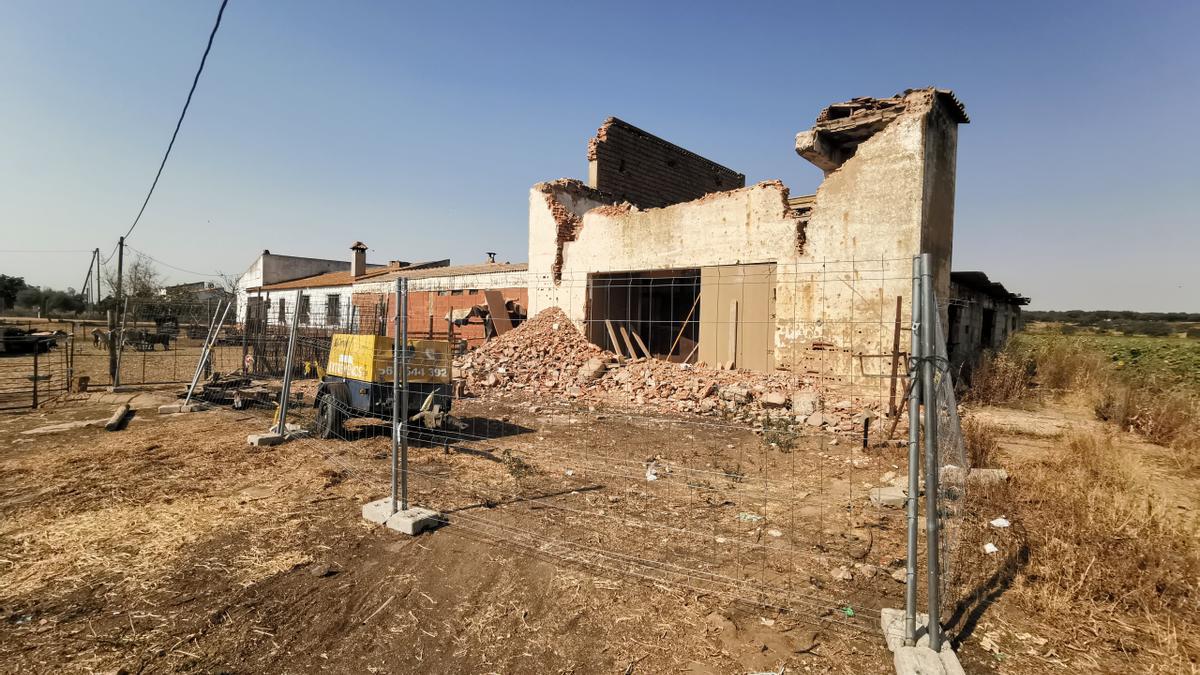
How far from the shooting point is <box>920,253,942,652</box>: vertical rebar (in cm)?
267

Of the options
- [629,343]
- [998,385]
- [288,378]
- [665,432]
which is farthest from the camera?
[629,343]

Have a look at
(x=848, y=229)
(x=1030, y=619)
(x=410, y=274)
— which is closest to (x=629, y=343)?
(x=848, y=229)

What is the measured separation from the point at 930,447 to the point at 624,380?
392 inches

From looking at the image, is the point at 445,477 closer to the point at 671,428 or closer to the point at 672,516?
the point at 672,516

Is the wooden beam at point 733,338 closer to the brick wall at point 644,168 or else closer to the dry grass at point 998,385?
the dry grass at point 998,385

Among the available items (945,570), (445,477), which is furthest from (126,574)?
(945,570)

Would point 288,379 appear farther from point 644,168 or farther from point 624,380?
point 644,168

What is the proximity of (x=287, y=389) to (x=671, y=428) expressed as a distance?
19.6ft

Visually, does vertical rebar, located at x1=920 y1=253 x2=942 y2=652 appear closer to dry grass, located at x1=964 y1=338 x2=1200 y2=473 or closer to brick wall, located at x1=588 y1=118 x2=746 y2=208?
dry grass, located at x1=964 y1=338 x2=1200 y2=473

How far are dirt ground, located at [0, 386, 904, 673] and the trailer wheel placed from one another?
789 mm

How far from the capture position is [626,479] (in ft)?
19.9

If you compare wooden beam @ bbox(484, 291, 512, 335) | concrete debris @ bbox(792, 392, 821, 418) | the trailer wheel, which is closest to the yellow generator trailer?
the trailer wheel

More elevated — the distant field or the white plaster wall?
the white plaster wall

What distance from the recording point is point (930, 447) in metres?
2.67
